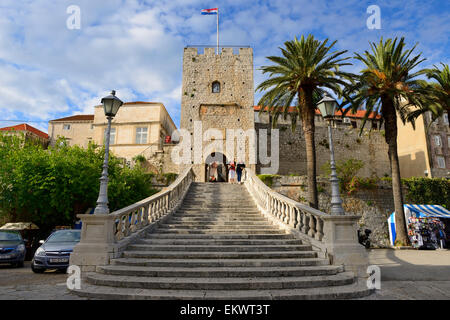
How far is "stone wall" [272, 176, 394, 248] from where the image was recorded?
19.4m

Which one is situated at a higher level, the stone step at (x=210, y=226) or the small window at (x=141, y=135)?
the small window at (x=141, y=135)

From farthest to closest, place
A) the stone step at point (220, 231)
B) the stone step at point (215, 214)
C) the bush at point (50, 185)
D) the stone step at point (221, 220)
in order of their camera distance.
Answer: the bush at point (50, 185) < the stone step at point (215, 214) < the stone step at point (221, 220) < the stone step at point (220, 231)

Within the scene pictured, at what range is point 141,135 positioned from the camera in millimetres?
30953

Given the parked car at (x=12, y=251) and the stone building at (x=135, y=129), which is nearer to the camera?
the parked car at (x=12, y=251)

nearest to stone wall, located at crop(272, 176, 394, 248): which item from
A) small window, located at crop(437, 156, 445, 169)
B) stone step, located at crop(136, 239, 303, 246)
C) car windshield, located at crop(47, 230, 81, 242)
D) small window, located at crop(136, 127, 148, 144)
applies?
stone step, located at crop(136, 239, 303, 246)

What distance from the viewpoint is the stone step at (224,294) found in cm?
458

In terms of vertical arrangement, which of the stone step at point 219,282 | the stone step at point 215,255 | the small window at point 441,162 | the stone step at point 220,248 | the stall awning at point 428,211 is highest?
the small window at point 441,162

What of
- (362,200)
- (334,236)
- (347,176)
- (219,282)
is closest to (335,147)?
(347,176)

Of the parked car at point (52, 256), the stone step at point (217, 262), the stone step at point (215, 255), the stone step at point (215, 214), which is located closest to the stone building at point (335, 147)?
the stone step at point (215, 214)

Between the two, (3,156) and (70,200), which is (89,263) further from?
(3,156)

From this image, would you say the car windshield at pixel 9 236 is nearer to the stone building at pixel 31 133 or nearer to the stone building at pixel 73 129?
the stone building at pixel 73 129

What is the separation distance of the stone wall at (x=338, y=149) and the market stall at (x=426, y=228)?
12465 millimetres
